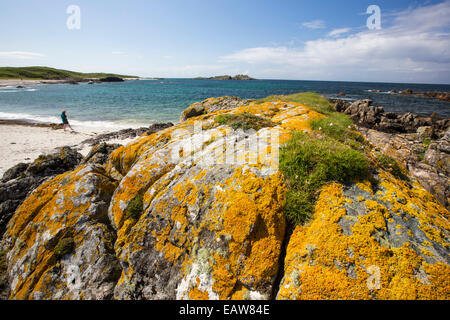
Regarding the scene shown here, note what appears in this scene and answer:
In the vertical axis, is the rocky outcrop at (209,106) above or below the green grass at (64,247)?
above

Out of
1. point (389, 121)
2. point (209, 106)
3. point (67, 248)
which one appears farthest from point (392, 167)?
point (389, 121)

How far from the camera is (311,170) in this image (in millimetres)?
3715

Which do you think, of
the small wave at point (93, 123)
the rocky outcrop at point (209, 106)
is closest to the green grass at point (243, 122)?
the rocky outcrop at point (209, 106)

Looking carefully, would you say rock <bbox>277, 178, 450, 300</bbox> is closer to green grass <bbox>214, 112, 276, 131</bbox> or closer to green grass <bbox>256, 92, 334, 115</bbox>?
green grass <bbox>214, 112, 276, 131</bbox>

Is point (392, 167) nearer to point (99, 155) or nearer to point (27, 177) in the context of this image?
point (99, 155)

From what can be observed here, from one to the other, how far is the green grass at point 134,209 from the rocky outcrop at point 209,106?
9037 millimetres

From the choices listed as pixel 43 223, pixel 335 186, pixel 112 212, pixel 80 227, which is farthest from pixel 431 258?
pixel 43 223

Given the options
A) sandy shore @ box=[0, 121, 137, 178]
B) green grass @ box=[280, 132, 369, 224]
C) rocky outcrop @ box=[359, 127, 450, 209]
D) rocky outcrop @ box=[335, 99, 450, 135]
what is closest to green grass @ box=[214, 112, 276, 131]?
green grass @ box=[280, 132, 369, 224]

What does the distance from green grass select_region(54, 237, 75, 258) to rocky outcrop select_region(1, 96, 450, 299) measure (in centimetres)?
2

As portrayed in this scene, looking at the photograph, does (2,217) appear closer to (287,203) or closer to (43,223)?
(43,223)

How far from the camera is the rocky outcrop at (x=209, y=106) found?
12555mm

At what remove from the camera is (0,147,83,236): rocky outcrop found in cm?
681

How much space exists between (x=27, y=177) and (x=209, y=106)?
10.5 m

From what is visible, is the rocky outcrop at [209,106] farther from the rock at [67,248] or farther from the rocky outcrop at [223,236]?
the rock at [67,248]
